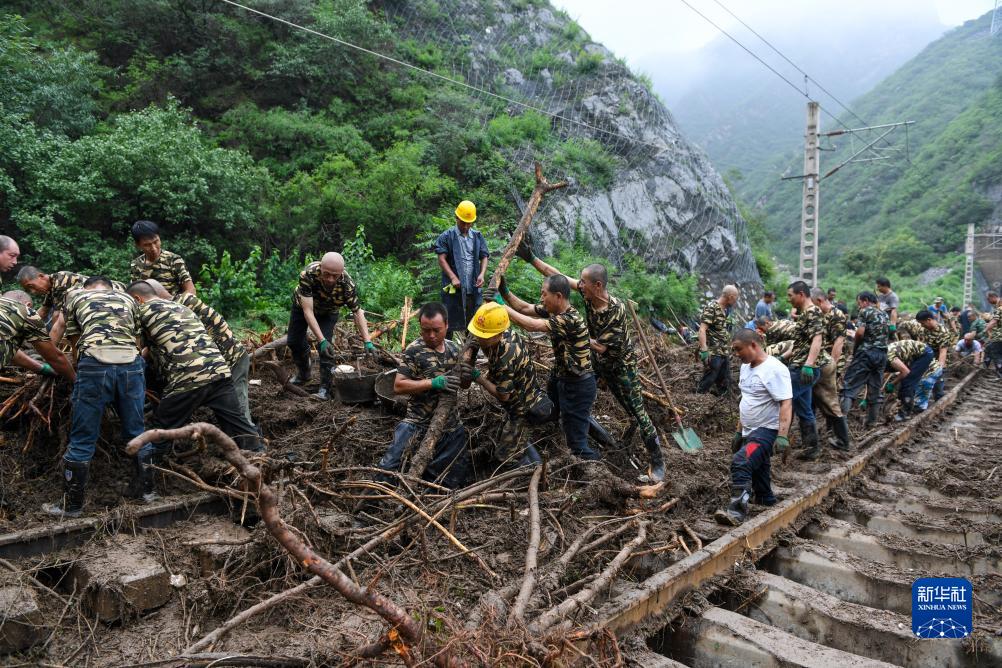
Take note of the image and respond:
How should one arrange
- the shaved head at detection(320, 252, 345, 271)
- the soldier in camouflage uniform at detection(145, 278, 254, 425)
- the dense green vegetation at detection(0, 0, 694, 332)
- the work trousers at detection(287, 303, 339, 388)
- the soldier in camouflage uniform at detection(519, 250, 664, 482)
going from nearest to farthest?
the soldier in camouflage uniform at detection(145, 278, 254, 425)
the soldier in camouflage uniform at detection(519, 250, 664, 482)
the shaved head at detection(320, 252, 345, 271)
the work trousers at detection(287, 303, 339, 388)
the dense green vegetation at detection(0, 0, 694, 332)

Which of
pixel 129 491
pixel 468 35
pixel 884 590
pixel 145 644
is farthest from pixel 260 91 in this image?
pixel 884 590

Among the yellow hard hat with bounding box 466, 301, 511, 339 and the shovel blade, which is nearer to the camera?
the yellow hard hat with bounding box 466, 301, 511, 339

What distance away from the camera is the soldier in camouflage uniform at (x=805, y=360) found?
6953 millimetres

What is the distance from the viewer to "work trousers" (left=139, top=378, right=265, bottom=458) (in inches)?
177

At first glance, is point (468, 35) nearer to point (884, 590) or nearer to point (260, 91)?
point (260, 91)

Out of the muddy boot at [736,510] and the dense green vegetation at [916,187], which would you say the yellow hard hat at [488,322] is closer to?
the muddy boot at [736,510]

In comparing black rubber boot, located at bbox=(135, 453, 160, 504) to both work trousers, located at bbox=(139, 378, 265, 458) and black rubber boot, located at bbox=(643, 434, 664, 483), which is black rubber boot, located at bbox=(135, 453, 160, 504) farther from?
black rubber boot, located at bbox=(643, 434, 664, 483)

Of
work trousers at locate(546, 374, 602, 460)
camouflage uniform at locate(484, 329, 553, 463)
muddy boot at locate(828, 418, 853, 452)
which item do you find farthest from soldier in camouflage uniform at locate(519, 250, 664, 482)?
muddy boot at locate(828, 418, 853, 452)

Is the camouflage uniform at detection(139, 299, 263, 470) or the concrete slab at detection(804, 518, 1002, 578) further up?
the camouflage uniform at detection(139, 299, 263, 470)

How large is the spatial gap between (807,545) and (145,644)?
453cm

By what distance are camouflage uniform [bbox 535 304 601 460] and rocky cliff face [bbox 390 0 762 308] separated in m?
10.8

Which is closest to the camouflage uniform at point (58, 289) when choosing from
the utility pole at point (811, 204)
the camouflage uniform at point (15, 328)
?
the camouflage uniform at point (15, 328)

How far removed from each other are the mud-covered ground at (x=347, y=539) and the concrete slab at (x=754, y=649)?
2.21ft

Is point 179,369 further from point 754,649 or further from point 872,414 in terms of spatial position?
point 872,414
